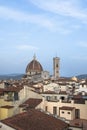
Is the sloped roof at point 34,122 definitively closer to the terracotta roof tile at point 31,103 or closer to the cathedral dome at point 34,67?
the terracotta roof tile at point 31,103

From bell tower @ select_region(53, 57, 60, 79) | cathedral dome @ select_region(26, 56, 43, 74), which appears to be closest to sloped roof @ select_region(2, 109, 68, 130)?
cathedral dome @ select_region(26, 56, 43, 74)

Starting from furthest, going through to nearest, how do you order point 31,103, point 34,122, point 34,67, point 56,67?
1. point 56,67
2. point 34,67
3. point 31,103
4. point 34,122

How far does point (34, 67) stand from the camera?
117 meters

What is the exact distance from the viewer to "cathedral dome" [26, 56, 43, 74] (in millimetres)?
116312

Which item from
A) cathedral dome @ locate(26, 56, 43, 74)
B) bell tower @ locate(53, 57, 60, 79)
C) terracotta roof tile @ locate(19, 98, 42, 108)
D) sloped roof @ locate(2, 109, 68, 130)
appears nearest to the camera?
sloped roof @ locate(2, 109, 68, 130)

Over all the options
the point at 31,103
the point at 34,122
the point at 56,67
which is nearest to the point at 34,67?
the point at 56,67

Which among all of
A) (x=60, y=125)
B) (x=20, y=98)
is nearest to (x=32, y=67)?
(x=20, y=98)

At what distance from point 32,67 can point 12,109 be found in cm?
8417

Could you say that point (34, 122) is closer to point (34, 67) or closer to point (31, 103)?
point (31, 103)

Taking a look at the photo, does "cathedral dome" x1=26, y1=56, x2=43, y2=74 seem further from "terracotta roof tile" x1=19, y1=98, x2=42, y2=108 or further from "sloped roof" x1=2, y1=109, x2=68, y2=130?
"sloped roof" x1=2, y1=109, x2=68, y2=130

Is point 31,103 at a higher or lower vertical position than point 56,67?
lower

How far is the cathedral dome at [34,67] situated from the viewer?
116 metres

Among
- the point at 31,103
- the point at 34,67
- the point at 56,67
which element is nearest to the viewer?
the point at 31,103

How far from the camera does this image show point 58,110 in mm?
35969
